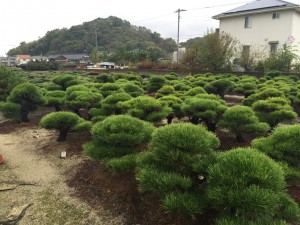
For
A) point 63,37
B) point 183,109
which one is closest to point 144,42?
point 63,37

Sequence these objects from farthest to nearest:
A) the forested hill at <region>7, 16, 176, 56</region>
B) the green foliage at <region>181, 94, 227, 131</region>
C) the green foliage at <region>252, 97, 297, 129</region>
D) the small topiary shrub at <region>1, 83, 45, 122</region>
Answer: the forested hill at <region>7, 16, 176, 56</region>
the small topiary shrub at <region>1, 83, 45, 122</region>
the green foliage at <region>252, 97, 297, 129</region>
the green foliage at <region>181, 94, 227, 131</region>

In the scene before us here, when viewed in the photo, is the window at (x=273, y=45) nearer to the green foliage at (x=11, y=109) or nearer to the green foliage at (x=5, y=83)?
the green foliage at (x=5, y=83)

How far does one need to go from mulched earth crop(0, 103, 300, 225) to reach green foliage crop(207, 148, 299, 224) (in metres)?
0.63

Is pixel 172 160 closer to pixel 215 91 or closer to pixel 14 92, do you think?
pixel 14 92

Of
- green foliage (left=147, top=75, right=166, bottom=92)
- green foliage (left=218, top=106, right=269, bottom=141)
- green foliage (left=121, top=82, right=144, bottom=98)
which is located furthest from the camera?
green foliage (left=147, top=75, right=166, bottom=92)

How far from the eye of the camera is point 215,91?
11.2 m

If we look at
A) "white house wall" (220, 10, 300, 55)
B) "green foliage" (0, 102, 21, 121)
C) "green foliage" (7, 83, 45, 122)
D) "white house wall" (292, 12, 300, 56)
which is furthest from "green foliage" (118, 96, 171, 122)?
"white house wall" (220, 10, 300, 55)

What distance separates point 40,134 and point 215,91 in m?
6.60

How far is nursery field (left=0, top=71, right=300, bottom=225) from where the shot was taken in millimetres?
2682

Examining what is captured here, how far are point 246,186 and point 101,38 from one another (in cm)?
7218

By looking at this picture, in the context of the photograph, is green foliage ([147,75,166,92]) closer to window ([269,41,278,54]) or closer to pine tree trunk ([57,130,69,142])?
pine tree trunk ([57,130,69,142])

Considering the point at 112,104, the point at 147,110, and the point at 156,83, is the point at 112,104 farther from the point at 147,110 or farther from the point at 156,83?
the point at 156,83

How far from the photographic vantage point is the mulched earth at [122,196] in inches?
137

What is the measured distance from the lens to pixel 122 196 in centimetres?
415
